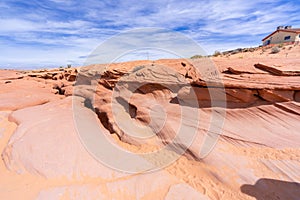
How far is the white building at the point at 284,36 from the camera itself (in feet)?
75.3

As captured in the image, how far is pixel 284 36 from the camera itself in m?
24.9

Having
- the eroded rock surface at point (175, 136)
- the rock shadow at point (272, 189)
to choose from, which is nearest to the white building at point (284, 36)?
the eroded rock surface at point (175, 136)

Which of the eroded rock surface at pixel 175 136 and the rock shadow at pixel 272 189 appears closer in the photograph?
the rock shadow at pixel 272 189

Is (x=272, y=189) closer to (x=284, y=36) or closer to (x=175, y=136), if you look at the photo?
(x=175, y=136)

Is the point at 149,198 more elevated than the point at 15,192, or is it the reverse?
the point at 15,192

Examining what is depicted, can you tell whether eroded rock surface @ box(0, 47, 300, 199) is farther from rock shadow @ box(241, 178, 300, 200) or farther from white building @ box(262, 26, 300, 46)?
white building @ box(262, 26, 300, 46)

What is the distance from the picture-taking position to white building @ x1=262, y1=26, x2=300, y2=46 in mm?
22953

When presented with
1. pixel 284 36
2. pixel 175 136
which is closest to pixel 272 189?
pixel 175 136

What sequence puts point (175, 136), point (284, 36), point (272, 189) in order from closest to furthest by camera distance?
point (272, 189) < point (175, 136) < point (284, 36)

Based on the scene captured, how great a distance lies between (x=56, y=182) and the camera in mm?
3629

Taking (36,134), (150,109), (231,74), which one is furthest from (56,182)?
(231,74)

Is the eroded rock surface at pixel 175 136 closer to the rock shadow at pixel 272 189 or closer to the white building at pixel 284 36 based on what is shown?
the rock shadow at pixel 272 189

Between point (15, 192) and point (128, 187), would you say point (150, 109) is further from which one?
point (15, 192)

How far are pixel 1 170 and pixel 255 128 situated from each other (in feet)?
21.9
